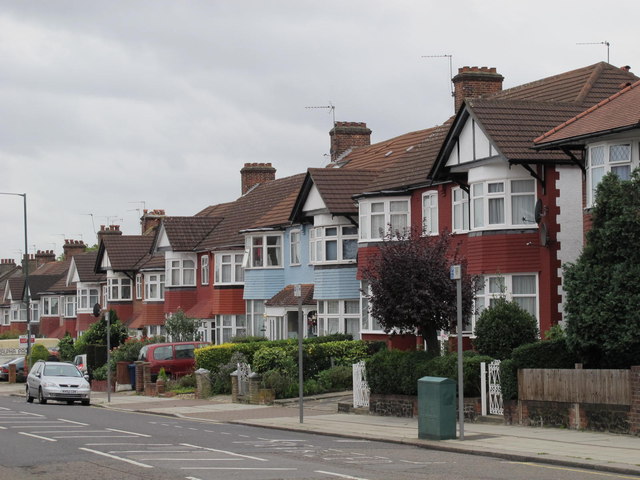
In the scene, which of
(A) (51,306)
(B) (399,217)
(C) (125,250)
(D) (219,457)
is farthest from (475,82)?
(A) (51,306)

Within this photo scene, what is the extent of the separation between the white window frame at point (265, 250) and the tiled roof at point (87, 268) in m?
26.5

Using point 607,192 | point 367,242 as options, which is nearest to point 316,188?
point 367,242

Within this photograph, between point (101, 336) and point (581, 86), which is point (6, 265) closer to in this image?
point (101, 336)

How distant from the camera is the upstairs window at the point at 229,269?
2109 inches

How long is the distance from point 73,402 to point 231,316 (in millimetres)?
14132

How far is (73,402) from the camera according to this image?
41.1 metres

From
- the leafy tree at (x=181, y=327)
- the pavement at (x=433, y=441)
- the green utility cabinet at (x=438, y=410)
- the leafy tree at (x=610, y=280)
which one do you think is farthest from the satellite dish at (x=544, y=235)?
the leafy tree at (x=181, y=327)

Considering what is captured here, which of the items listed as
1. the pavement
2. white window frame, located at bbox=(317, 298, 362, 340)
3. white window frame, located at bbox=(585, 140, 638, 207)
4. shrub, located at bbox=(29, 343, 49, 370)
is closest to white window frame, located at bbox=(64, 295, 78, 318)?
shrub, located at bbox=(29, 343, 49, 370)

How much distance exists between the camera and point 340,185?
4278 centimetres

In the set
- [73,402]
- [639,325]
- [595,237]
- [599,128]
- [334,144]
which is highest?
[334,144]

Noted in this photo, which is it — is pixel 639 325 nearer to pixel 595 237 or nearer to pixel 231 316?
pixel 595 237

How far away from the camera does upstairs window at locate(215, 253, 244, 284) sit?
53562 millimetres

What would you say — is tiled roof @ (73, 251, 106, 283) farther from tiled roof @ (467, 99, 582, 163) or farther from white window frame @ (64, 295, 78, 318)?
tiled roof @ (467, 99, 582, 163)

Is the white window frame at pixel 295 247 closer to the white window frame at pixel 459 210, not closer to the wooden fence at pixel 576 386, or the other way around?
the white window frame at pixel 459 210
